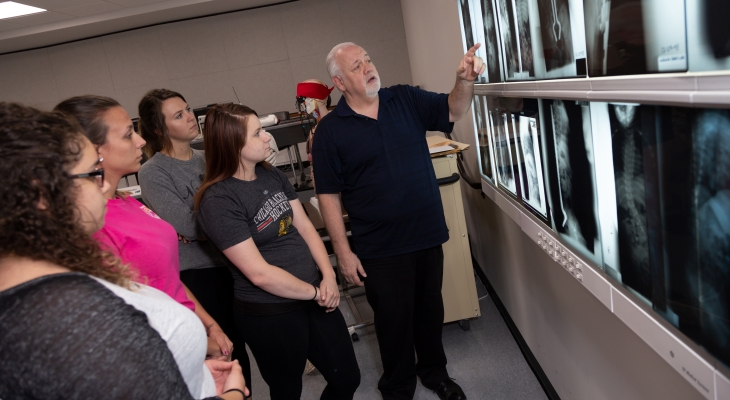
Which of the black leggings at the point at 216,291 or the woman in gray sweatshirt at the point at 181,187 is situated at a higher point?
the woman in gray sweatshirt at the point at 181,187

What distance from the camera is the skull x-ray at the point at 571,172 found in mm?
1040

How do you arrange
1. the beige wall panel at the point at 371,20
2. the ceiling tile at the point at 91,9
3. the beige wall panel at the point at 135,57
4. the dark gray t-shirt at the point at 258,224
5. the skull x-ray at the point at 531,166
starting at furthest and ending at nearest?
the beige wall panel at the point at 135,57
the beige wall panel at the point at 371,20
the ceiling tile at the point at 91,9
the dark gray t-shirt at the point at 258,224
the skull x-ray at the point at 531,166

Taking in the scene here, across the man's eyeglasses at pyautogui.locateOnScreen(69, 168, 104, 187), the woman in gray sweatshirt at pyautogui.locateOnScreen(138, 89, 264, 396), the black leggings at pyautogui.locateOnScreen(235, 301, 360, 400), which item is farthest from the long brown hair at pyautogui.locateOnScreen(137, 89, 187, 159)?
the man's eyeglasses at pyautogui.locateOnScreen(69, 168, 104, 187)

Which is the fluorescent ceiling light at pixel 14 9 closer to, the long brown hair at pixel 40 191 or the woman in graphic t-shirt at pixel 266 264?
the woman in graphic t-shirt at pixel 266 264

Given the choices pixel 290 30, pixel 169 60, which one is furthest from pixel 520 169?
pixel 169 60

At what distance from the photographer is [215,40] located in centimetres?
762

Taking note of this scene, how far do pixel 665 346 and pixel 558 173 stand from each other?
48 cm

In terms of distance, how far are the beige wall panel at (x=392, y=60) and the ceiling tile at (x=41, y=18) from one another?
3875mm

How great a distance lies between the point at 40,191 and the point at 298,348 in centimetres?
109

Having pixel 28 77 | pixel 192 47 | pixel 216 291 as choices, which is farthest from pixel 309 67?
pixel 216 291

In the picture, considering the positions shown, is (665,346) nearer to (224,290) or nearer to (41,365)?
(41,365)

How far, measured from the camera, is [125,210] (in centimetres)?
127

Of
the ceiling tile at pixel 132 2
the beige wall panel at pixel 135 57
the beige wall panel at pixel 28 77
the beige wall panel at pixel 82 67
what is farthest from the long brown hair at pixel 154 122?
the beige wall panel at pixel 28 77

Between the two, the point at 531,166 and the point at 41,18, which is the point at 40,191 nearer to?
the point at 531,166
